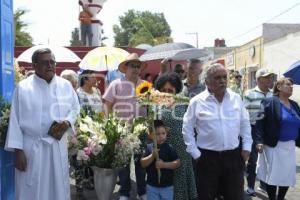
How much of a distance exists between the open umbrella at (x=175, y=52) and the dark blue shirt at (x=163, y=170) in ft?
11.4

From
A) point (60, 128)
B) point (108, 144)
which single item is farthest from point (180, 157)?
point (60, 128)

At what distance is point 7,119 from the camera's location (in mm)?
4797

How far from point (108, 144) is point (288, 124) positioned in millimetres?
2562

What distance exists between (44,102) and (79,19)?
16868 millimetres

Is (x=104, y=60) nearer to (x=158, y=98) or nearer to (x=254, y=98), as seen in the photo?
(x=254, y=98)

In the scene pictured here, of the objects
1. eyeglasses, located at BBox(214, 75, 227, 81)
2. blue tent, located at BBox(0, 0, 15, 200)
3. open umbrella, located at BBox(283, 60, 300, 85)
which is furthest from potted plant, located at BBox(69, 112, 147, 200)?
open umbrella, located at BBox(283, 60, 300, 85)

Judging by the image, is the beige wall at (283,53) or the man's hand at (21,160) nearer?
the man's hand at (21,160)

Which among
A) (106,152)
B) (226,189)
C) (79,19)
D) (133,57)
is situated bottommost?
(226,189)

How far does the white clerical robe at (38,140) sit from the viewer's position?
4737mm

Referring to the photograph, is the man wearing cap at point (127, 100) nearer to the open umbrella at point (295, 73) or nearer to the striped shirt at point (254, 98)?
the striped shirt at point (254, 98)

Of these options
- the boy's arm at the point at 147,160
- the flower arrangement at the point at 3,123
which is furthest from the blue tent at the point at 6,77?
the boy's arm at the point at 147,160

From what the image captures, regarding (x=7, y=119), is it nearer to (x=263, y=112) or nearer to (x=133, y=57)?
(x=133, y=57)

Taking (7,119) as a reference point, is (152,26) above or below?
above

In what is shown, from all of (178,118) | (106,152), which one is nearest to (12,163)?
Result: (106,152)
